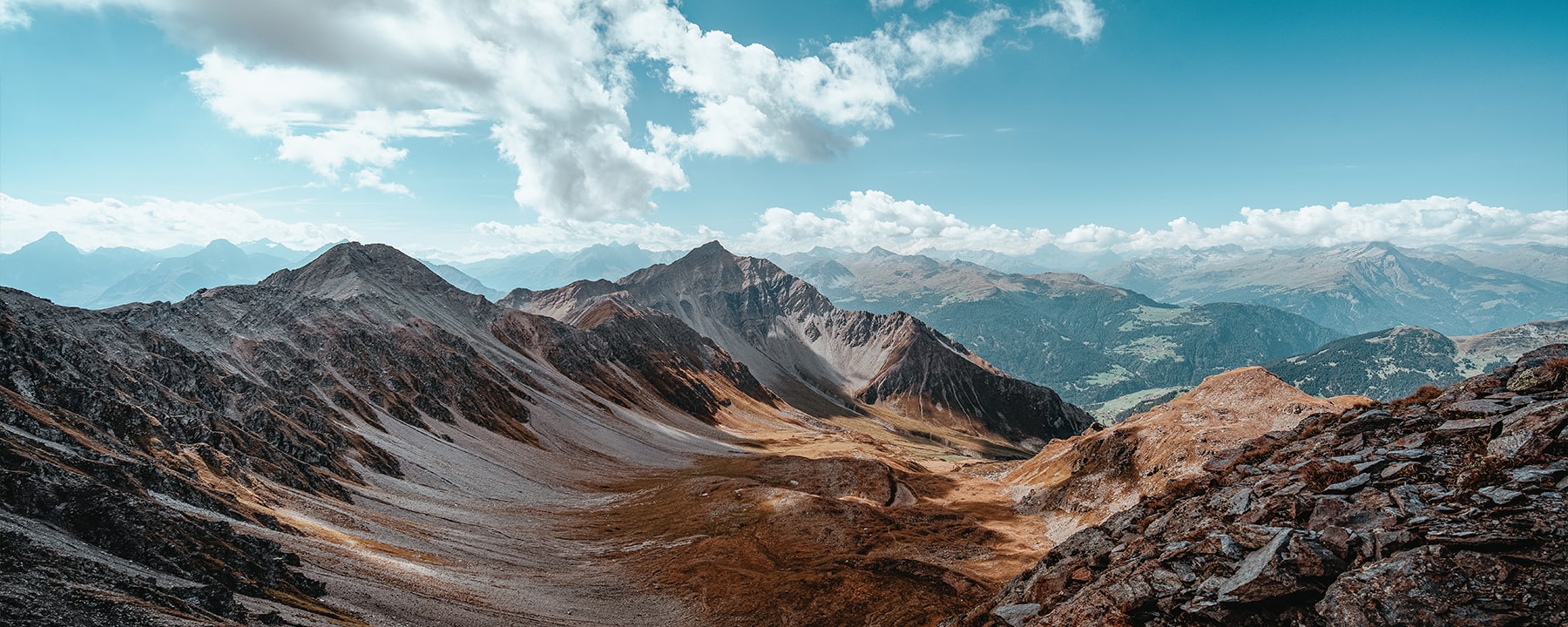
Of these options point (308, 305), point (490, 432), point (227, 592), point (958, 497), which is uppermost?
point (308, 305)

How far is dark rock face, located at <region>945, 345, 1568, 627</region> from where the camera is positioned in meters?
16.7

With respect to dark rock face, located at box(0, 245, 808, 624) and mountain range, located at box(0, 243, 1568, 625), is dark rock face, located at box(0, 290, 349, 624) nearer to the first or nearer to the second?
dark rock face, located at box(0, 245, 808, 624)

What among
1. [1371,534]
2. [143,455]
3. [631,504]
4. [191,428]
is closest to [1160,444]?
[631,504]

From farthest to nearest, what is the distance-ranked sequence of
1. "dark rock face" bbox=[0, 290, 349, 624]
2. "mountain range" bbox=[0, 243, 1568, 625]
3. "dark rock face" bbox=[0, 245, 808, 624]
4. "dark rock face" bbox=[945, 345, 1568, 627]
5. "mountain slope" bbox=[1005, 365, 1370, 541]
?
"mountain slope" bbox=[1005, 365, 1370, 541] → "dark rock face" bbox=[0, 290, 349, 624] → "dark rock face" bbox=[0, 245, 808, 624] → "mountain range" bbox=[0, 243, 1568, 625] → "dark rock face" bbox=[945, 345, 1568, 627]

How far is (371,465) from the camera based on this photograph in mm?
100500

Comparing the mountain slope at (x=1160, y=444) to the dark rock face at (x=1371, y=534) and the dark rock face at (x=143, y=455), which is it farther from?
the dark rock face at (x=143, y=455)

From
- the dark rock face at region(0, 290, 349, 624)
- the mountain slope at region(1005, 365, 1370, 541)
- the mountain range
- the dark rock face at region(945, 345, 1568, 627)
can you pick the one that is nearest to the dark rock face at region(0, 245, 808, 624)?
the dark rock face at region(0, 290, 349, 624)

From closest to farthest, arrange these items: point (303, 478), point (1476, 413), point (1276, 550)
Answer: point (1276, 550) < point (1476, 413) < point (303, 478)

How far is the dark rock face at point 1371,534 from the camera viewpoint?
657 inches

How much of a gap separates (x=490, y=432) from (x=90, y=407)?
84.8m

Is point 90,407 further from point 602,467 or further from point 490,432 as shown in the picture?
point 602,467

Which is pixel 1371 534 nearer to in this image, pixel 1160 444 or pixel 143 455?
pixel 143 455

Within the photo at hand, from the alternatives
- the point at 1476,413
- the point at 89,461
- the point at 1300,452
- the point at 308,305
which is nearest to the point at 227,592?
the point at 89,461

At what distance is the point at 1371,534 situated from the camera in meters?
19.8
